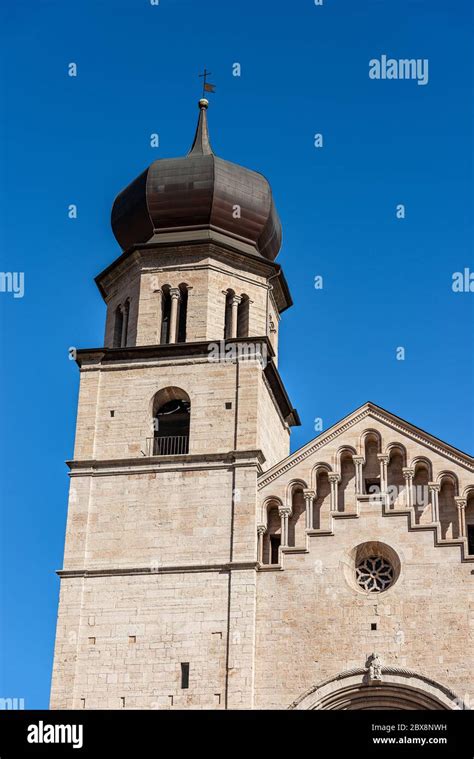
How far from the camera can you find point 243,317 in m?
31.3

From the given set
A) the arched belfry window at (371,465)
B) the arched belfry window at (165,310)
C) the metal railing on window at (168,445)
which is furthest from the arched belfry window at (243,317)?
the arched belfry window at (371,465)

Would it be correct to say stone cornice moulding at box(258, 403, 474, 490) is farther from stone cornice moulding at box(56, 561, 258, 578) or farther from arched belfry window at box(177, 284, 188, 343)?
arched belfry window at box(177, 284, 188, 343)

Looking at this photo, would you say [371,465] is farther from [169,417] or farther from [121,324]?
[121,324]

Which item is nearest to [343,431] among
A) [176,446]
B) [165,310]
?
[176,446]

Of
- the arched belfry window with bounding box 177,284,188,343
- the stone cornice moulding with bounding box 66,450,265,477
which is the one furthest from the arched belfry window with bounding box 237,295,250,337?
the stone cornice moulding with bounding box 66,450,265,477

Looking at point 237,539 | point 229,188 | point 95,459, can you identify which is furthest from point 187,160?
point 237,539

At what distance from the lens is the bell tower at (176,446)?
2661cm

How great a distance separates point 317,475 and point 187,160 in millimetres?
8993

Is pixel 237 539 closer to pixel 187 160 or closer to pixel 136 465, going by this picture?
pixel 136 465

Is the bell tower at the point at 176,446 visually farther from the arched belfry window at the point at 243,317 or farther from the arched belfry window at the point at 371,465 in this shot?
the arched belfry window at the point at 371,465

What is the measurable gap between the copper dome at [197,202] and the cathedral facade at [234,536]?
0.90m

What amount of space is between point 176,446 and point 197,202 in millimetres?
6191
